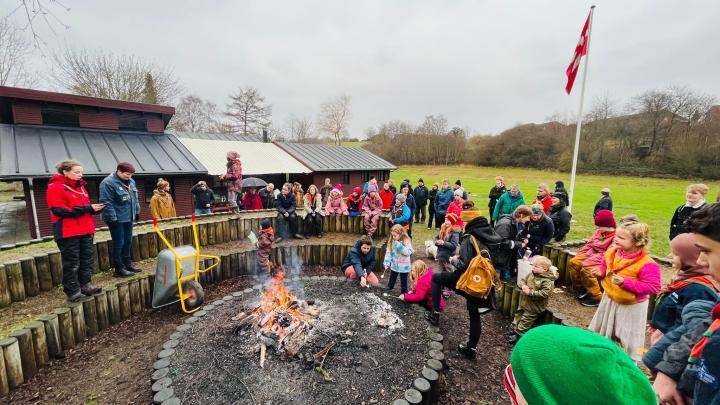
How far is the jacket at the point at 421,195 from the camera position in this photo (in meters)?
12.3

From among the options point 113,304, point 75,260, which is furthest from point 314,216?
point 75,260

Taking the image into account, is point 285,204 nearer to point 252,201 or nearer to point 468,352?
point 252,201

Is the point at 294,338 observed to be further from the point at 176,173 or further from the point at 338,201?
the point at 176,173

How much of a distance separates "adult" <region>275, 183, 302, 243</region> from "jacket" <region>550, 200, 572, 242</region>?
662 centimetres

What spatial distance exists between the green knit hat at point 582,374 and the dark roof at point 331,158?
1787cm

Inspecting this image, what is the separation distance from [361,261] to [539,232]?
371 cm

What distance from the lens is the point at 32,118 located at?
11508 mm

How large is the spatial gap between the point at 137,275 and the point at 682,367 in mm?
7116

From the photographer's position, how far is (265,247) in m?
6.87

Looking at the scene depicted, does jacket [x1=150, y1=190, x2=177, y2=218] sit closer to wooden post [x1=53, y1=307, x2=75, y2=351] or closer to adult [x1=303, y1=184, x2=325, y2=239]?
adult [x1=303, y1=184, x2=325, y2=239]

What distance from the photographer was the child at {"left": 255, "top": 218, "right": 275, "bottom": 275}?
22.3 feet

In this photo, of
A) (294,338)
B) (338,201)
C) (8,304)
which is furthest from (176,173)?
(294,338)

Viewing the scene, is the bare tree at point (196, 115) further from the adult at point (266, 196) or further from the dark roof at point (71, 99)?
the adult at point (266, 196)

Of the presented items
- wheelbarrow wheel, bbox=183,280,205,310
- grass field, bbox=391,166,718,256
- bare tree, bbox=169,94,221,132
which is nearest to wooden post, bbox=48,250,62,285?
wheelbarrow wheel, bbox=183,280,205,310
